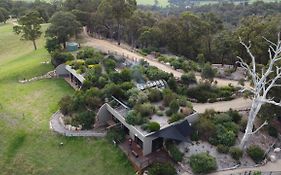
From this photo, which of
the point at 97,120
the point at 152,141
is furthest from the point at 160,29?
the point at 152,141

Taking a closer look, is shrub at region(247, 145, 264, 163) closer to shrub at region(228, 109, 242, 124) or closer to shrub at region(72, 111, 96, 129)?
shrub at region(228, 109, 242, 124)

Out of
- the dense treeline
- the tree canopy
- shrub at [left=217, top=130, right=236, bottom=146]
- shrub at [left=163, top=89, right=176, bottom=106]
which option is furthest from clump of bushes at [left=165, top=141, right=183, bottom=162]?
the tree canopy

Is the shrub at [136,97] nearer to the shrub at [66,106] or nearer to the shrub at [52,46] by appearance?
the shrub at [66,106]

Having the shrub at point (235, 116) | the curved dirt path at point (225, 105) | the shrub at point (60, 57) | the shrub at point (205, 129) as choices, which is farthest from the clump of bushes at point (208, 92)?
the shrub at point (60, 57)

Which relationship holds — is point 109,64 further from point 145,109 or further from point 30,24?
point 30,24

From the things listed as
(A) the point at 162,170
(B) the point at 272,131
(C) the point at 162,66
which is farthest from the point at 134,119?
(C) the point at 162,66
